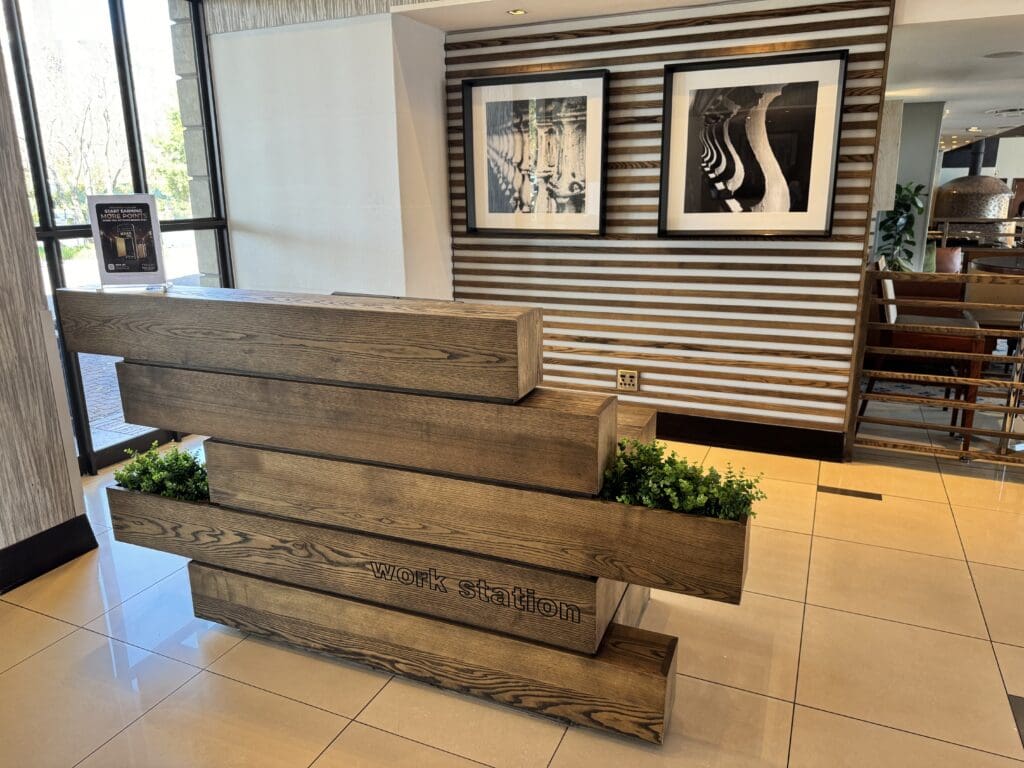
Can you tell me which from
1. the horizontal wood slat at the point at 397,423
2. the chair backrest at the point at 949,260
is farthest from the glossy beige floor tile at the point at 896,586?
the chair backrest at the point at 949,260

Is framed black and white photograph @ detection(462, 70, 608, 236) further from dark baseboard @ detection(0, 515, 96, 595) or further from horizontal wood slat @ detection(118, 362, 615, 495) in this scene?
dark baseboard @ detection(0, 515, 96, 595)

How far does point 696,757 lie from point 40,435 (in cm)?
273

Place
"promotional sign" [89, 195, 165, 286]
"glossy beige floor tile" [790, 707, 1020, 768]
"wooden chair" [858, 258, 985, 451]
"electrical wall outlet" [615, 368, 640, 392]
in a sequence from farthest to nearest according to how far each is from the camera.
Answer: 1. "electrical wall outlet" [615, 368, 640, 392]
2. "wooden chair" [858, 258, 985, 451]
3. "promotional sign" [89, 195, 165, 286]
4. "glossy beige floor tile" [790, 707, 1020, 768]

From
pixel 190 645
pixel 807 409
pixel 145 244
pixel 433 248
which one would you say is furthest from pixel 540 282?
pixel 190 645

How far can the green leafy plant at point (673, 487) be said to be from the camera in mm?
1789

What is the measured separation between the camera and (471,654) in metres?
2.15

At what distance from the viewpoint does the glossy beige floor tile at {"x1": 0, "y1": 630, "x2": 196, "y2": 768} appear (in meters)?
2.04

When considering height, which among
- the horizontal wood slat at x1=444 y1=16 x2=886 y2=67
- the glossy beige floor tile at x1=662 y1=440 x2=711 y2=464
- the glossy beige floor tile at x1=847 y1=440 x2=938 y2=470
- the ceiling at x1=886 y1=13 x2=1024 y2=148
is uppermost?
the ceiling at x1=886 y1=13 x2=1024 y2=148

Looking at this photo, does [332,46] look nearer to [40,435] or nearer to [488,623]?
[40,435]

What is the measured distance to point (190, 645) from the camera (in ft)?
8.14

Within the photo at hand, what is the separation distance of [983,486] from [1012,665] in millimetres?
1695

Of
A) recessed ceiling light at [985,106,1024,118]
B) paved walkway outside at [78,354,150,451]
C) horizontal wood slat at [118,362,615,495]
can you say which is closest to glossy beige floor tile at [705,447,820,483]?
horizontal wood slat at [118,362,615,495]

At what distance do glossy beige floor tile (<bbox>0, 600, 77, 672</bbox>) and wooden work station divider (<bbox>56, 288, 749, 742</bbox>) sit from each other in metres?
0.54

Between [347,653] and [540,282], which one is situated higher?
[540,282]
